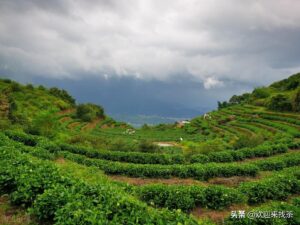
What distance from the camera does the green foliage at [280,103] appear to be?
197 feet

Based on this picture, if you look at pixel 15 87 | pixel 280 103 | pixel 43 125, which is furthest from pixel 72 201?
pixel 15 87

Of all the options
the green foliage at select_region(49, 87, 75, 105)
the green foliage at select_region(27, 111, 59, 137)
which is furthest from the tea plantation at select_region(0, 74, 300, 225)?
the green foliage at select_region(49, 87, 75, 105)

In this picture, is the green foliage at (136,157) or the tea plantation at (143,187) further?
the green foliage at (136,157)

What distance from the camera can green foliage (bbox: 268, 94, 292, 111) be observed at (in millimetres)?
59900

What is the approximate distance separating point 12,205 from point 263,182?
10.7 metres

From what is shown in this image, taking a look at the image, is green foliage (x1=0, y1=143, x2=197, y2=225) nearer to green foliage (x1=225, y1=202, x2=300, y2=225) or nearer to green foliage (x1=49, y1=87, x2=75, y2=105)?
green foliage (x1=225, y1=202, x2=300, y2=225)

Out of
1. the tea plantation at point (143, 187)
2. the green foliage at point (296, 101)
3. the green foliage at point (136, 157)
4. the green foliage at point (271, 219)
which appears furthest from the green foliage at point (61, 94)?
the green foliage at point (271, 219)

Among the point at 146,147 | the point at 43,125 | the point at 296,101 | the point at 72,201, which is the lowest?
the point at 146,147

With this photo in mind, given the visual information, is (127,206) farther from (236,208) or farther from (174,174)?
(174,174)

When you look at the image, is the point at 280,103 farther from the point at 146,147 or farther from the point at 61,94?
the point at 61,94

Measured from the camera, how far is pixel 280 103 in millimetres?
61219

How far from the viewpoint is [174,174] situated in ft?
56.3

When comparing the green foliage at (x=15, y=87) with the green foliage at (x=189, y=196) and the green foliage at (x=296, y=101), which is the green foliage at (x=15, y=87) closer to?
the green foliage at (x=296, y=101)

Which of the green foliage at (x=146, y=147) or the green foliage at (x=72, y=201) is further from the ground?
the green foliage at (x=72, y=201)
